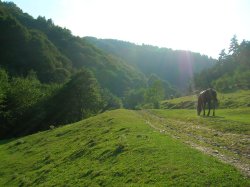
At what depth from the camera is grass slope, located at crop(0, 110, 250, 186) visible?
19.1 metres

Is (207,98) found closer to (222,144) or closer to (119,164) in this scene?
(222,144)

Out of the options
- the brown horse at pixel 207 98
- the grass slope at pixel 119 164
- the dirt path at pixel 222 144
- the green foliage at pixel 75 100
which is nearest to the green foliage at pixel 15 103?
the green foliage at pixel 75 100

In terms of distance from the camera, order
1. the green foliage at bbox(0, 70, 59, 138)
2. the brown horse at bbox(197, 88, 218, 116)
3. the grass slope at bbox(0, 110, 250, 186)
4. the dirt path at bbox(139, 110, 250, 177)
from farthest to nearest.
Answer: the green foliage at bbox(0, 70, 59, 138) → the brown horse at bbox(197, 88, 218, 116) → the dirt path at bbox(139, 110, 250, 177) → the grass slope at bbox(0, 110, 250, 186)

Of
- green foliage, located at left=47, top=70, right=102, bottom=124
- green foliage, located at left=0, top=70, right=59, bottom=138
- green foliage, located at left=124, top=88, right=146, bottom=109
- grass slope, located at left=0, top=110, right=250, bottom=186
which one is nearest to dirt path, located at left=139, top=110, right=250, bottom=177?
grass slope, located at left=0, top=110, right=250, bottom=186

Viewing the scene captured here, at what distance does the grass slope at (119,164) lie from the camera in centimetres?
1914

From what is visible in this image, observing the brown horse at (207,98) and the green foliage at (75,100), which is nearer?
→ the brown horse at (207,98)

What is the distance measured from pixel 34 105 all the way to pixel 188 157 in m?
79.3

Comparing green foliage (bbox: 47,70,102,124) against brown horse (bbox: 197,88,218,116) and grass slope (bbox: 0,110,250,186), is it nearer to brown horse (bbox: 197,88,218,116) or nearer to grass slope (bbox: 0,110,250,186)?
brown horse (bbox: 197,88,218,116)

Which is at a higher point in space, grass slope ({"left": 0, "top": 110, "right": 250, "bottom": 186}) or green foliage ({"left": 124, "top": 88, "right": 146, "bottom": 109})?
green foliage ({"left": 124, "top": 88, "right": 146, "bottom": 109})

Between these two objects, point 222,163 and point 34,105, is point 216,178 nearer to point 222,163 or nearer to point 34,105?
point 222,163

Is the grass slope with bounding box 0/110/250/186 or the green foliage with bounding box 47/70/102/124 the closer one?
the grass slope with bounding box 0/110/250/186

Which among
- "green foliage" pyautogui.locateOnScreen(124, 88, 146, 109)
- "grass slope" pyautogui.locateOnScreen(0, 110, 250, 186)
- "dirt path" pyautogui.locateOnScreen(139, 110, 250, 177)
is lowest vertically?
"grass slope" pyautogui.locateOnScreen(0, 110, 250, 186)

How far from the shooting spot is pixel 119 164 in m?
24.9

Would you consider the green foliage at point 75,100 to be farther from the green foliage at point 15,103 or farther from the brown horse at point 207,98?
the brown horse at point 207,98
